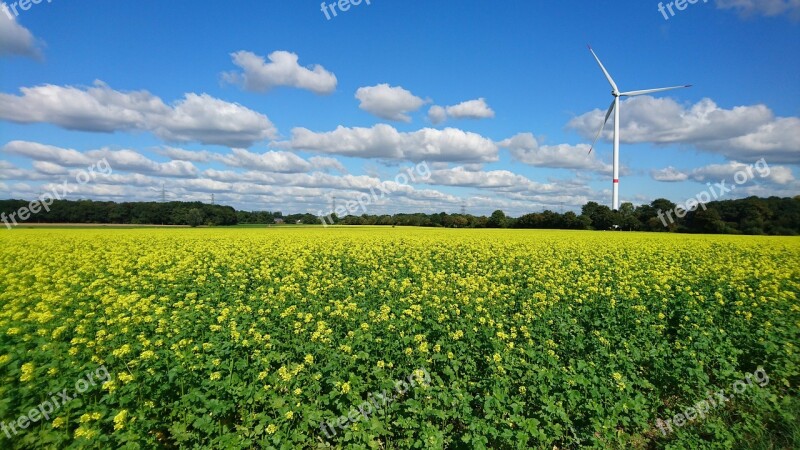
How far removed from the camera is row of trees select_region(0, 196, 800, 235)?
5616 cm

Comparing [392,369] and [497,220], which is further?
[497,220]

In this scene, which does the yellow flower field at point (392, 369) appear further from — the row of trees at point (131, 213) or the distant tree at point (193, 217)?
the row of trees at point (131, 213)

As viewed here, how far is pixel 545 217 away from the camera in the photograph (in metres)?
74.8

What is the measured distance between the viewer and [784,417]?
6562 millimetres

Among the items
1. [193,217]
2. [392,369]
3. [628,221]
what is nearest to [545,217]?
[628,221]

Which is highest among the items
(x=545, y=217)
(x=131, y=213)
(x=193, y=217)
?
(x=545, y=217)

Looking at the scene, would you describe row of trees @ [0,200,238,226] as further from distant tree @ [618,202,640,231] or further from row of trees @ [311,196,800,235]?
distant tree @ [618,202,640,231]

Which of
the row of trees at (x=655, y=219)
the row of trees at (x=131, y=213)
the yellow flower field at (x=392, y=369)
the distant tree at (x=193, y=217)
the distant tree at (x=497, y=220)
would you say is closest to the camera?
the yellow flower field at (x=392, y=369)

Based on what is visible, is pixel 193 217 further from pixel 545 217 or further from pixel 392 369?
pixel 392 369

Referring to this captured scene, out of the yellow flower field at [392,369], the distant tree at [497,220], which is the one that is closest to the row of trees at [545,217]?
the distant tree at [497,220]

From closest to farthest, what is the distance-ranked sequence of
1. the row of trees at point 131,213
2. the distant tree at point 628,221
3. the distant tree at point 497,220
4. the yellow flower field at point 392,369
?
1. the yellow flower field at point 392,369
2. the row of trees at point 131,213
3. the distant tree at point 628,221
4. the distant tree at point 497,220

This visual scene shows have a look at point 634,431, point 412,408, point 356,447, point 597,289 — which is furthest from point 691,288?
point 356,447

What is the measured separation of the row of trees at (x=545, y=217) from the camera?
56.2 metres

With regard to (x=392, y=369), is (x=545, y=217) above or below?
above
